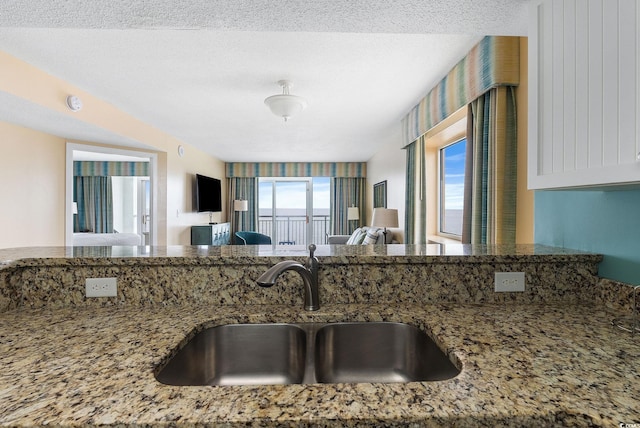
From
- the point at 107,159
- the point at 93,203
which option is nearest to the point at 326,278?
the point at 107,159

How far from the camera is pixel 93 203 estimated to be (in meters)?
7.75

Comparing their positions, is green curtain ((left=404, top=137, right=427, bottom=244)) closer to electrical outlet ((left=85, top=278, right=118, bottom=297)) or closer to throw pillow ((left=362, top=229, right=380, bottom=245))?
throw pillow ((left=362, top=229, right=380, bottom=245))

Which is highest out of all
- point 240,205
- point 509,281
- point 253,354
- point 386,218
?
point 240,205

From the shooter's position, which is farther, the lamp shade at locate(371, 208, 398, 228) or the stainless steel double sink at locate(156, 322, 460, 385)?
the lamp shade at locate(371, 208, 398, 228)

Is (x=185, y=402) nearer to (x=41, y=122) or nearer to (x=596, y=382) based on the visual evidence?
(x=596, y=382)

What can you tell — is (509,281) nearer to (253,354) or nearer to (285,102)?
(253,354)

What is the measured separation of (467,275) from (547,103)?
24.8 inches

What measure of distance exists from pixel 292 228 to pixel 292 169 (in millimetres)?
1574

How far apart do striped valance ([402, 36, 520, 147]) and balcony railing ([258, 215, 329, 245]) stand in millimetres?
5155

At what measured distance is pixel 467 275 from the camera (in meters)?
1.13

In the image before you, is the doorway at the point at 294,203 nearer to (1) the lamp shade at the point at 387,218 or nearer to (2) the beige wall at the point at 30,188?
(1) the lamp shade at the point at 387,218

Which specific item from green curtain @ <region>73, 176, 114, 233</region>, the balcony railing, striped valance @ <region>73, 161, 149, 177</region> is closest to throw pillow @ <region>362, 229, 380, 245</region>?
the balcony railing

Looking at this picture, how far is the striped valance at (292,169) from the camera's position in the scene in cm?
784

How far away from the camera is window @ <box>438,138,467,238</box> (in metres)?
3.40
